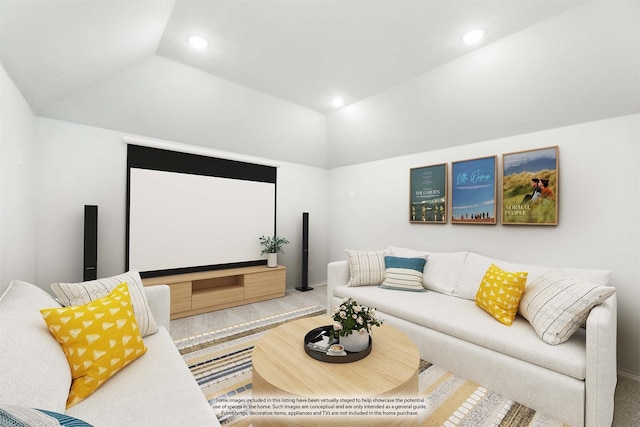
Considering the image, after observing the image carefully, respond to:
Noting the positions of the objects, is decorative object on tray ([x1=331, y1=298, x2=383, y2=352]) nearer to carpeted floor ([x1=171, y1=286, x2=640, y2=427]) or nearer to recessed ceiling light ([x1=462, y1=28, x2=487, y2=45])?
carpeted floor ([x1=171, y1=286, x2=640, y2=427])

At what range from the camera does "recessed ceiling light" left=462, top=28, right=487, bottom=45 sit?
2385 mm

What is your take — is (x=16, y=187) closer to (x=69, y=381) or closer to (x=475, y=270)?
(x=69, y=381)

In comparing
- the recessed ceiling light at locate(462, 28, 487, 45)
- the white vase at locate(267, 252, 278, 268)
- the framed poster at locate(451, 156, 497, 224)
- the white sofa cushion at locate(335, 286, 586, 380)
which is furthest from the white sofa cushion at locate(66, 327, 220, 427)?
the framed poster at locate(451, 156, 497, 224)

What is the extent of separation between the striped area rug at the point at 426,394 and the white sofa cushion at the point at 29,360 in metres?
1.02

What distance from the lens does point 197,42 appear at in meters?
2.68

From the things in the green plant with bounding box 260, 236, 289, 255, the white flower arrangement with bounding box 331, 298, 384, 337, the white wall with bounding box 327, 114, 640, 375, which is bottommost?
the white flower arrangement with bounding box 331, 298, 384, 337

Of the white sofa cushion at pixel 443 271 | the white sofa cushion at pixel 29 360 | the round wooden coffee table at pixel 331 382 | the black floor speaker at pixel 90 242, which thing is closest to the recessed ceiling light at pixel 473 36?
the white sofa cushion at pixel 443 271

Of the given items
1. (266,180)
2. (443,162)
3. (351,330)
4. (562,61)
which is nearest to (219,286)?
(266,180)

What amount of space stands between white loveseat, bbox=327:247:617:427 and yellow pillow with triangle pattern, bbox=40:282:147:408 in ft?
7.25

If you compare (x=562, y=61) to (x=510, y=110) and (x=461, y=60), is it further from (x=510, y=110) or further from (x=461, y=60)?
(x=461, y=60)

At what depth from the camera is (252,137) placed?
431 centimetres

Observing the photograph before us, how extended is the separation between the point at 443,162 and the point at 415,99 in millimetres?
915

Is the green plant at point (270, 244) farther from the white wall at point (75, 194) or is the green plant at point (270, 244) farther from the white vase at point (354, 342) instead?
the white vase at point (354, 342)

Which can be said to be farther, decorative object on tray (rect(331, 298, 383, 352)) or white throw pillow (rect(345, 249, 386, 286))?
white throw pillow (rect(345, 249, 386, 286))
